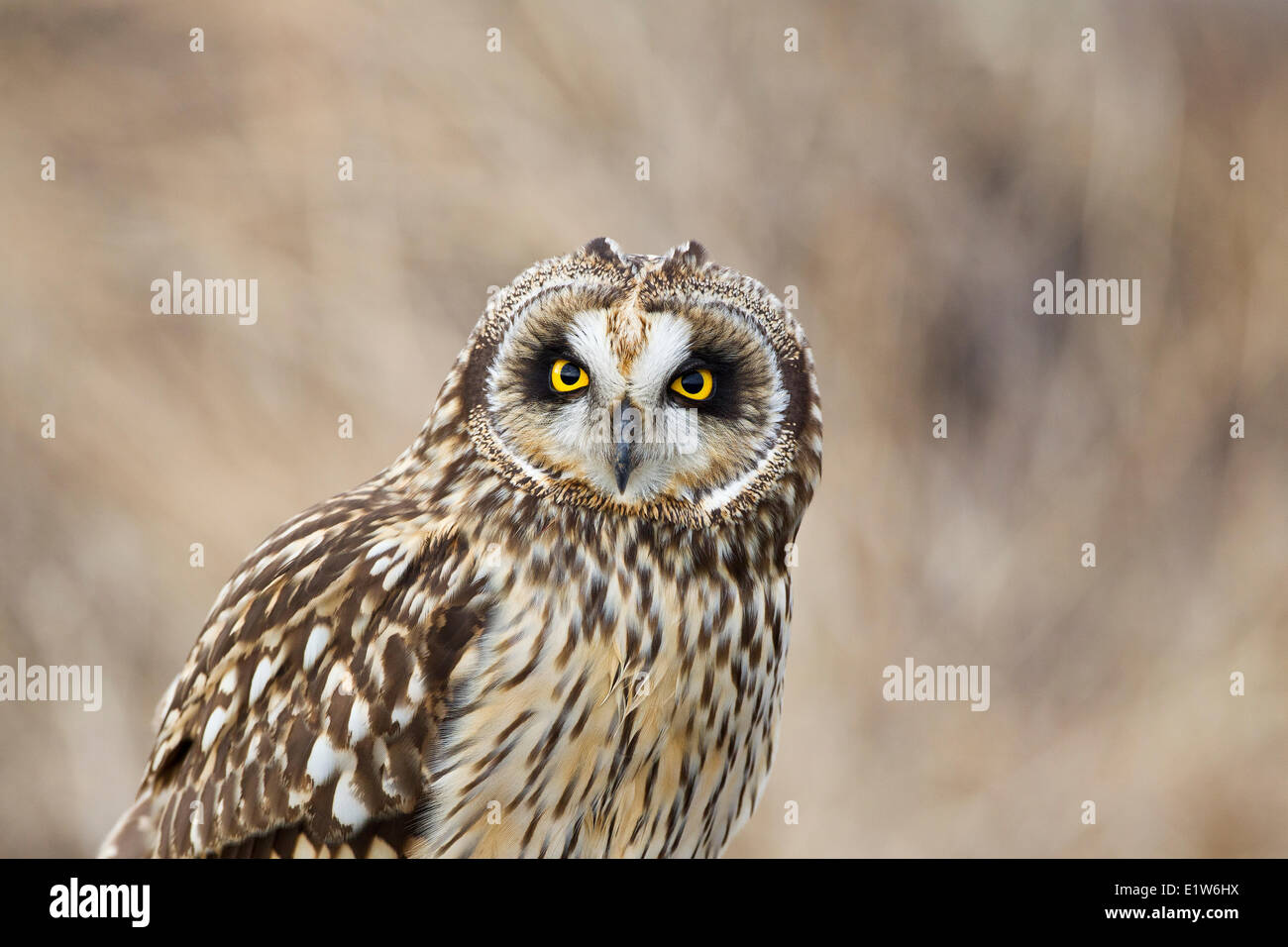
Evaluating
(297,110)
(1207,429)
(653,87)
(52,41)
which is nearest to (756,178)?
(653,87)

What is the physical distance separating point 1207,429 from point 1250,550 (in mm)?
313

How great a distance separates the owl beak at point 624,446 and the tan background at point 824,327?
4.39 ft

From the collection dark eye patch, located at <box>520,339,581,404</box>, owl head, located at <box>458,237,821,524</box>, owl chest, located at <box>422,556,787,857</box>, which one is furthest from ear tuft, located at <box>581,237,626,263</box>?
owl chest, located at <box>422,556,787,857</box>

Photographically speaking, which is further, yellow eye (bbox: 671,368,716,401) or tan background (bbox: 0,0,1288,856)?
tan background (bbox: 0,0,1288,856)

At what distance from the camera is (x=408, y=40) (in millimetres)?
2609

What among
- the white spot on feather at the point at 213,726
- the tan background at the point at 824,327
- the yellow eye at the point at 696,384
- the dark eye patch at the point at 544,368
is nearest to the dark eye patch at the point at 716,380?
the yellow eye at the point at 696,384

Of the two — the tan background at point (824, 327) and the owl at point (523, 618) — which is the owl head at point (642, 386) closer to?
the owl at point (523, 618)

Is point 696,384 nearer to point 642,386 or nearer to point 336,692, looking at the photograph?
point 642,386

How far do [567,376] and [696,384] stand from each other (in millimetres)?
142

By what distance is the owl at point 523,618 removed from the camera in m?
1.24

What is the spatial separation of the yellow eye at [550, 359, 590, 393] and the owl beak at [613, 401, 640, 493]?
6 centimetres

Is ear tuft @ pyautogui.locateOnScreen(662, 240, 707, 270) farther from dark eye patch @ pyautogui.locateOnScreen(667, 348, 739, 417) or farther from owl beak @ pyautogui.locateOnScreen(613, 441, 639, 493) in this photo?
owl beak @ pyautogui.locateOnScreen(613, 441, 639, 493)

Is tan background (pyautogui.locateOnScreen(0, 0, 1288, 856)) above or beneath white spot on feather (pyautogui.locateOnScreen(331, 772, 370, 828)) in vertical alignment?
above

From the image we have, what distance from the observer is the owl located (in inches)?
48.7
